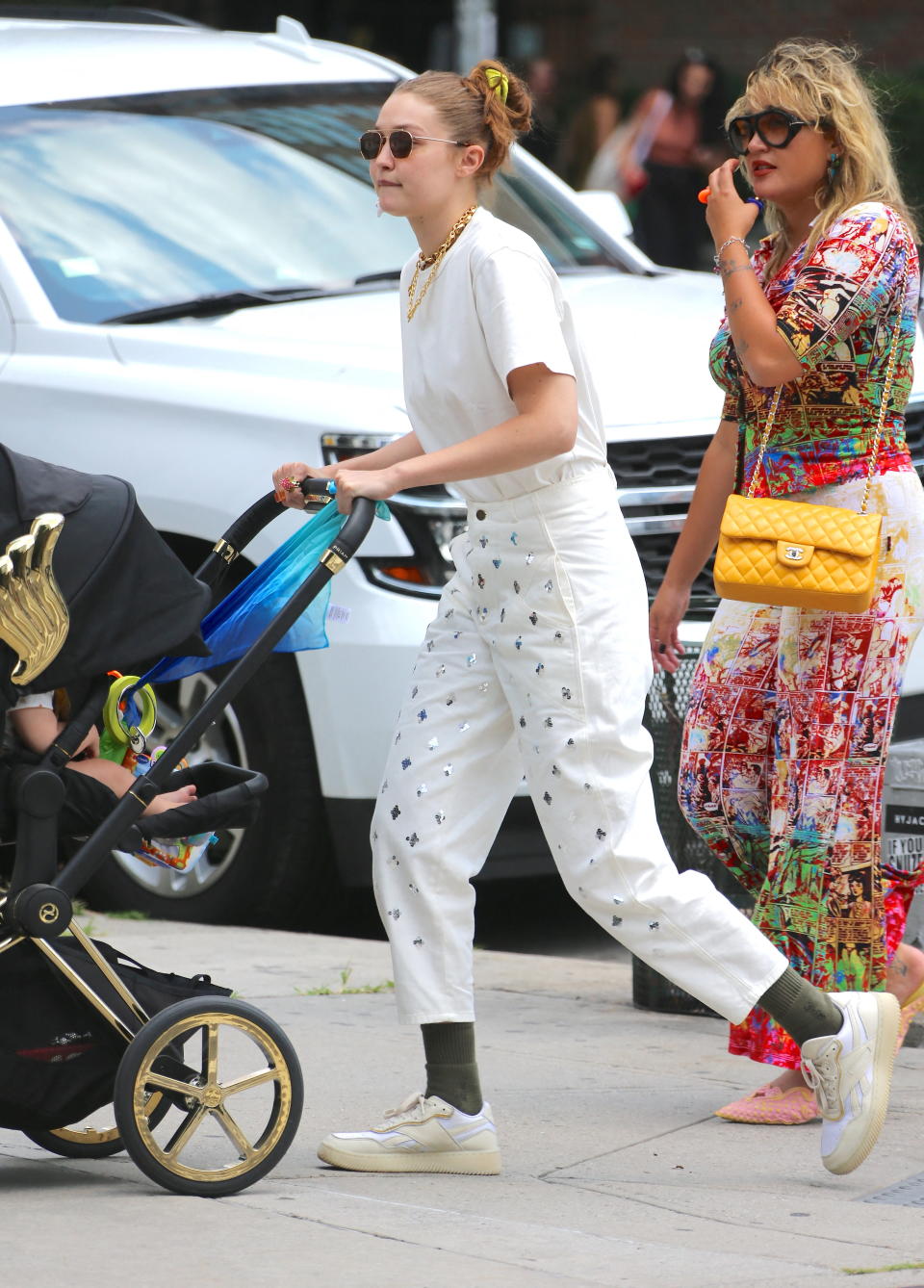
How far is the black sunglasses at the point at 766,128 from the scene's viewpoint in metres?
4.41

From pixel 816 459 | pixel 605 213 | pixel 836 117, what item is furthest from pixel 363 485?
pixel 605 213

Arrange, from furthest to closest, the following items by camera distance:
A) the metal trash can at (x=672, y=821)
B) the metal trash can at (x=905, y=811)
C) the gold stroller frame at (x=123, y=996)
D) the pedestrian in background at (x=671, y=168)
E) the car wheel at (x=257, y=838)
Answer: the pedestrian in background at (x=671, y=168) → the car wheel at (x=257, y=838) → the metal trash can at (x=672, y=821) → the metal trash can at (x=905, y=811) → the gold stroller frame at (x=123, y=996)

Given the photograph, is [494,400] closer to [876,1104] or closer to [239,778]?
[239,778]

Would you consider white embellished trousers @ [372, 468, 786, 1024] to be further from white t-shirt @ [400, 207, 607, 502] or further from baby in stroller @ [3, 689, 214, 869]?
baby in stroller @ [3, 689, 214, 869]

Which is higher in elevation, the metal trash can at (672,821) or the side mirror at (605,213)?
the side mirror at (605,213)

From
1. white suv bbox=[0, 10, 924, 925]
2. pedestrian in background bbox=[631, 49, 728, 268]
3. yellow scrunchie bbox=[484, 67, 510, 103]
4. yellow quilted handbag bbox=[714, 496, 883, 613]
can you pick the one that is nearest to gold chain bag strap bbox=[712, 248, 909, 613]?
yellow quilted handbag bbox=[714, 496, 883, 613]

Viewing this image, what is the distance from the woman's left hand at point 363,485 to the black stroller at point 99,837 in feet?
0.11

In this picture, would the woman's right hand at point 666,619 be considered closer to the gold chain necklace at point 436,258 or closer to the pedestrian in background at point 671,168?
the gold chain necklace at point 436,258

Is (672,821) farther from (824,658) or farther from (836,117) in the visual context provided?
(836,117)

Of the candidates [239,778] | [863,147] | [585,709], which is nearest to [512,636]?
[585,709]

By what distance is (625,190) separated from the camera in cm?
1675

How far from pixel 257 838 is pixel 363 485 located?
242 cm

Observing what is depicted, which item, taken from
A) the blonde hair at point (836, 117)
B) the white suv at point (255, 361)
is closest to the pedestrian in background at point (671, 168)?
the white suv at point (255, 361)

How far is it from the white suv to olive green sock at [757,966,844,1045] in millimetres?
1945
